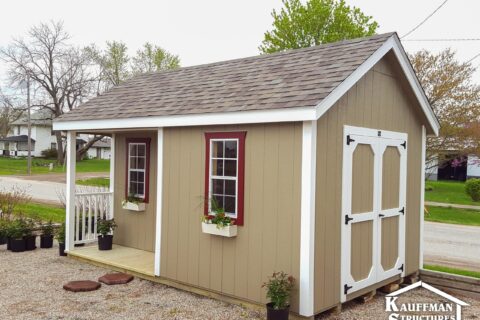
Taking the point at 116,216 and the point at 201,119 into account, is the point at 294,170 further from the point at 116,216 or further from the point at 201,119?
the point at 116,216

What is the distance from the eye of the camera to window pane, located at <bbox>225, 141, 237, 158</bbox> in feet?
19.1

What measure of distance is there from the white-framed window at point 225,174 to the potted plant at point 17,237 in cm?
484

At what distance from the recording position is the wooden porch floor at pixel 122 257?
7.15 m

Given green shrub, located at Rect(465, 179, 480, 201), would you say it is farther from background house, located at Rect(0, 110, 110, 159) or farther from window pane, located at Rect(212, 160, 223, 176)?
background house, located at Rect(0, 110, 110, 159)

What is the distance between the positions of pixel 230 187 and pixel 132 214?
3554 mm

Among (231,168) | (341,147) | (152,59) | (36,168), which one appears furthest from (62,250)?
(152,59)

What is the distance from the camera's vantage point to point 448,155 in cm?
2320

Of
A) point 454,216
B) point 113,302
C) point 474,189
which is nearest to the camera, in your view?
point 113,302

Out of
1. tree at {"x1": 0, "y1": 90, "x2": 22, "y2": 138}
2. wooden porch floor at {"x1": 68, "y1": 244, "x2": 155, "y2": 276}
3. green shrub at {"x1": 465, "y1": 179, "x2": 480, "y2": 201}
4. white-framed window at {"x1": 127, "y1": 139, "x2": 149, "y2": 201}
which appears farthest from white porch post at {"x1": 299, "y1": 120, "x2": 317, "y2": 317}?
tree at {"x1": 0, "y1": 90, "x2": 22, "y2": 138}

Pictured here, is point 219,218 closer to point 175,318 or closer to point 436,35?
point 175,318

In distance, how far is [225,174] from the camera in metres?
5.91

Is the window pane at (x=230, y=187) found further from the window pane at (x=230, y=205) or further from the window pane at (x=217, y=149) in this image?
the window pane at (x=217, y=149)

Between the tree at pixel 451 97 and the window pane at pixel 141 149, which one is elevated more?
the tree at pixel 451 97

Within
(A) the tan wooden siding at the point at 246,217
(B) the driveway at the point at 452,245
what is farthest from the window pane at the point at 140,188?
(B) the driveway at the point at 452,245
